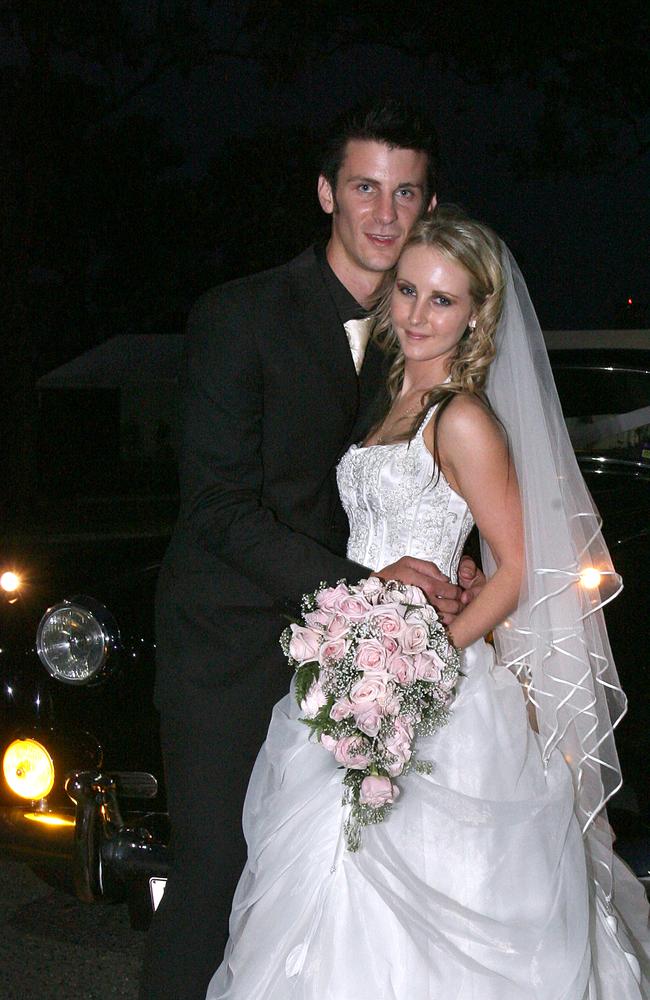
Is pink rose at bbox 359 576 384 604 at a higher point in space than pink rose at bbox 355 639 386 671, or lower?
higher

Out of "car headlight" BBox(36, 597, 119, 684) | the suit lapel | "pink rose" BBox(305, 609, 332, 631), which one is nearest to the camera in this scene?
"pink rose" BBox(305, 609, 332, 631)

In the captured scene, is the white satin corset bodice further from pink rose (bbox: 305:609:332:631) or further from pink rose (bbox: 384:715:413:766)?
pink rose (bbox: 384:715:413:766)

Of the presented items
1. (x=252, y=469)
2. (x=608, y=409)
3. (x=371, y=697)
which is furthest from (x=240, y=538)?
(x=608, y=409)

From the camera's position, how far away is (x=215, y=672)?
2.64 meters

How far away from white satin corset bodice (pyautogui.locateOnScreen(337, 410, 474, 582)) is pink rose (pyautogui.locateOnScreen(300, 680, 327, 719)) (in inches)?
21.3

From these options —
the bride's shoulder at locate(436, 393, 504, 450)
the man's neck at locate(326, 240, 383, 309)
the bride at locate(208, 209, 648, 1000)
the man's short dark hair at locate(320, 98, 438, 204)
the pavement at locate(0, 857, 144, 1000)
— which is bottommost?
the pavement at locate(0, 857, 144, 1000)

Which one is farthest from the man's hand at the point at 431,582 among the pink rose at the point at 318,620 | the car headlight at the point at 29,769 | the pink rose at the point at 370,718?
the car headlight at the point at 29,769

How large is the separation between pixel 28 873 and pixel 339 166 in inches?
111

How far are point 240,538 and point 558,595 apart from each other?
28.6 inches

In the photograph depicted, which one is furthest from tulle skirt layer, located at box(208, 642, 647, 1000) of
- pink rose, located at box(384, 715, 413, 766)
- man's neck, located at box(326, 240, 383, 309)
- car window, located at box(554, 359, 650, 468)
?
car window, located at box(554, 359, 650, 468)

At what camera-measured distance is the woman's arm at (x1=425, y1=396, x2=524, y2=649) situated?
8.34 feet

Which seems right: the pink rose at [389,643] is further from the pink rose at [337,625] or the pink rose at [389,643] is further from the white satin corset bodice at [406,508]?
the white satin corset bodice at [406,508]

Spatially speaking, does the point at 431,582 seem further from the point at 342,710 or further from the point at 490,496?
the point at 342,710

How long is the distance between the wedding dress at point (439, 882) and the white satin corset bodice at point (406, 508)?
265mm
